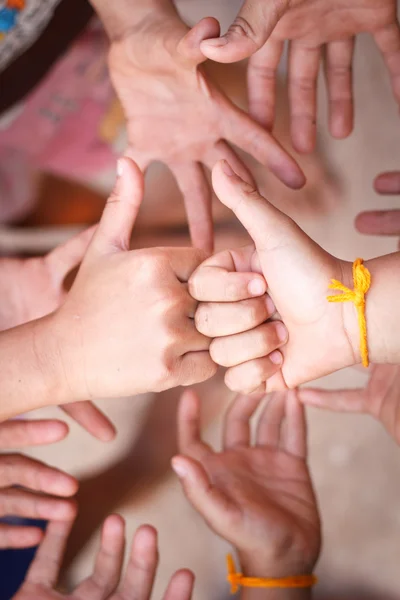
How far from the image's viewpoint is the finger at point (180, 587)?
73 cm

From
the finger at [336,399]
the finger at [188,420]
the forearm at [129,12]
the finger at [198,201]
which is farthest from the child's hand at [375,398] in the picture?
the forearm at [129,12]

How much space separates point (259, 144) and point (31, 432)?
1.53 ft

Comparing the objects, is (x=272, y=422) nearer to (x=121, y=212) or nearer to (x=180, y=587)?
(x=180, y=587)

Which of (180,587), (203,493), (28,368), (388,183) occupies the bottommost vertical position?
(180,587)

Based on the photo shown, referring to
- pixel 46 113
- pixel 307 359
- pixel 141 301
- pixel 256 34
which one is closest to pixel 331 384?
pixel 307 359

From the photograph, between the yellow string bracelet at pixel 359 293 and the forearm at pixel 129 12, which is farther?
the forearm at pixel 129 12

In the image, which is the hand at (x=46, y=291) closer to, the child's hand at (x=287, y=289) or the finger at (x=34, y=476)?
the finger at (x=34, y=476)

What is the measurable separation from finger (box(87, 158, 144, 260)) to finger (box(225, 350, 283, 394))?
0.18 m

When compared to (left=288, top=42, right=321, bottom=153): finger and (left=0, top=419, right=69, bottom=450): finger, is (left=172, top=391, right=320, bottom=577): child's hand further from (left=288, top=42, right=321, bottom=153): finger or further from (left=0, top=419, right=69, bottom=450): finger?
(left=288, top=42, right=321, bottom=153): finger

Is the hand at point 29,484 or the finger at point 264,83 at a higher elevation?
the finger at point 264,83

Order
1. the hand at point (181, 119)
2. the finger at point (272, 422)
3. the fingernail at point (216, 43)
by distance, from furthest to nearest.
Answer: the finger at point (272, 422), the hand at point (181, 119), the fingernail at point (216, 43)

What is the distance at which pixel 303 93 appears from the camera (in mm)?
736

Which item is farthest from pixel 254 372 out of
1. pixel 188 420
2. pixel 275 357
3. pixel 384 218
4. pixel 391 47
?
pixel 391 47

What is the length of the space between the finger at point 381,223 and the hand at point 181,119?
13 centimetres
